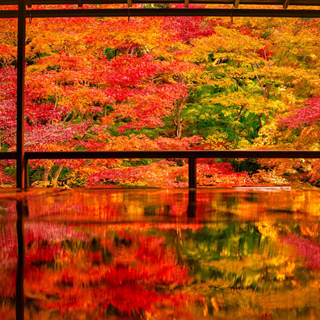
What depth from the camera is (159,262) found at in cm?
116

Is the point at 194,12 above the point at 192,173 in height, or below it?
above

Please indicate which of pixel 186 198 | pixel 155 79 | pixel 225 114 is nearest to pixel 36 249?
pixel 186 198

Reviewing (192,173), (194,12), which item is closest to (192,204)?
(192,173)

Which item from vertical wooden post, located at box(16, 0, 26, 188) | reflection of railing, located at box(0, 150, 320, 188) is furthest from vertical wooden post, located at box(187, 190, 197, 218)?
vertical wooden post, located at box(16, 0, 26, 188)

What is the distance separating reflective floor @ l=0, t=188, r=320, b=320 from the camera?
843 millimetres

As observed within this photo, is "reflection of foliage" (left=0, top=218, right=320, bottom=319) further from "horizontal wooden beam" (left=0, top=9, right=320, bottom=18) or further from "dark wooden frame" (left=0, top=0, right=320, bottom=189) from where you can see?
"horizontal wooden beam" (left=0, top=9, right=320, bottom=18)

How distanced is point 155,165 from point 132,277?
22.4ft

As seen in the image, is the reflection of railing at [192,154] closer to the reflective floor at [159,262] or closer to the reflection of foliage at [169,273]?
the reflective floor at [159,262]

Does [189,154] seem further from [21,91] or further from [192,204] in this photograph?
[21,91]

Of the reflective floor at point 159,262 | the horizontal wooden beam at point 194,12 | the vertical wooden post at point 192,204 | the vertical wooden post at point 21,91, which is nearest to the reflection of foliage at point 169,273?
the reflective floor at point 159,262

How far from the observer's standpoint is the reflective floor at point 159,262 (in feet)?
2.77

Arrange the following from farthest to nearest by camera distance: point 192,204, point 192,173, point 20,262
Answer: point 192,173 → point 192,204 → point 20,262

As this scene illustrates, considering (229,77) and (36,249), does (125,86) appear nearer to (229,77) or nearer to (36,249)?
(229,77)

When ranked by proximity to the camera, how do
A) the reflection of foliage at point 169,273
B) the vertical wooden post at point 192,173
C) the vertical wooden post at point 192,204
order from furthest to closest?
the vertical wooden post at point 192,173
the vertical wooden post at point 192,204
the reflection of foliage at point 169,273
